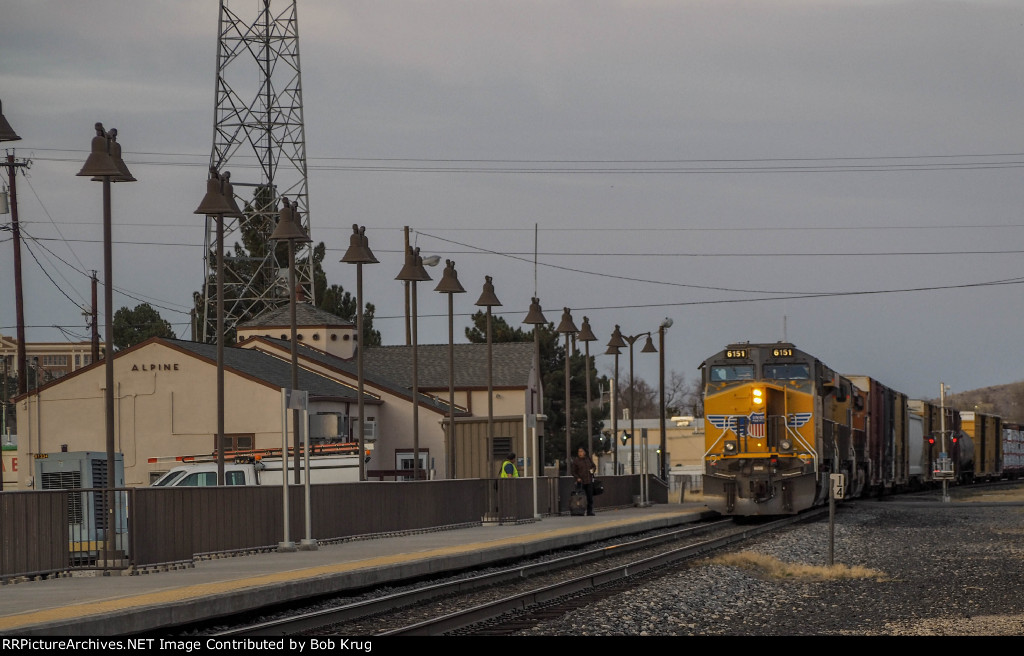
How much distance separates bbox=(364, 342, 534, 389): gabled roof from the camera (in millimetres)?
64188

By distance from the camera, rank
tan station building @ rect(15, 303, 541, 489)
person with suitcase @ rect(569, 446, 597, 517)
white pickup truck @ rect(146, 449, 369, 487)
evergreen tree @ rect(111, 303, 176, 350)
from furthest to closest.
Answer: evergreen tree @ rect(111, 303, 176, 350) → tan station building @ rect(15, 303, 541, 489) → person with suitcase @ rect(569, 446, 597, 517) → white pickup truck @ rect(146, 449, 369, 487)

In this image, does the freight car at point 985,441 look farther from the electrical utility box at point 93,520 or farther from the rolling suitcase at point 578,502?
the electrical utility box at point 93,520

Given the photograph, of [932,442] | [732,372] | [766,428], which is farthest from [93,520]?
[932,442]

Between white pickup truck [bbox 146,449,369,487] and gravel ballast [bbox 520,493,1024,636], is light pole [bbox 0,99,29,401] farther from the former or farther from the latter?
gravel ballast [bbox 520,493,1024,636]

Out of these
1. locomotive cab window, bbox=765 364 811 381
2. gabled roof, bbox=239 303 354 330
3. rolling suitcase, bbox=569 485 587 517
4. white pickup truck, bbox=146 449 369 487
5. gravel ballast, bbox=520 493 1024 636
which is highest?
gabled roof, bbox=239 303 354 330

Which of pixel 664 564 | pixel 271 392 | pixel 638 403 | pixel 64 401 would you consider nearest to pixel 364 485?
pixel 664 564

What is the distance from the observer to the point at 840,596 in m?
17.0

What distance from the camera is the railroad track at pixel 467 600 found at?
520 inches

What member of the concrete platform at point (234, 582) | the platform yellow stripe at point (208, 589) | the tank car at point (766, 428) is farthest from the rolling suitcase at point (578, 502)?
the platform yellow stripe at point (208, 589)

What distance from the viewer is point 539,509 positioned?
35.4 metres

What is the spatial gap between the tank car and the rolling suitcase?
3810 millimetres

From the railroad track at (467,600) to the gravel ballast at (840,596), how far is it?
792 mm

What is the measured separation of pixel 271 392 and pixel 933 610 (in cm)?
3497

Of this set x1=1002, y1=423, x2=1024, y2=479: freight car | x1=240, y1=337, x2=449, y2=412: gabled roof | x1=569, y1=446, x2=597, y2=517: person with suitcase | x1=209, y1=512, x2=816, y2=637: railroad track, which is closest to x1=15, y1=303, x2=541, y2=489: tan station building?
x1=240, y1=337, x2=449, y2=412: gabled roof
